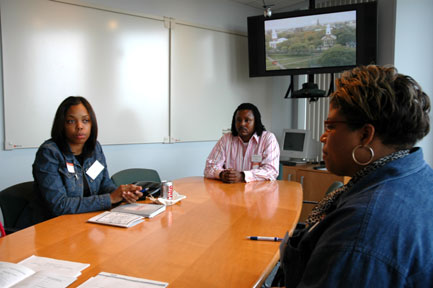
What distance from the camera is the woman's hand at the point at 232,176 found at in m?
2.91

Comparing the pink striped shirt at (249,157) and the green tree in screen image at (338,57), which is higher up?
the green tree in screen image at (338,57)

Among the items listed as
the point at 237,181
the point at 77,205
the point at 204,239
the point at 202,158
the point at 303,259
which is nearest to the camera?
the point at 303,259

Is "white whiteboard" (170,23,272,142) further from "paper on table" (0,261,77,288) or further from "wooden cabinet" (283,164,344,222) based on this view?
"paper on table" (0,261,77,288)

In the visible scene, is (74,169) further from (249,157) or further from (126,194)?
(249,157)

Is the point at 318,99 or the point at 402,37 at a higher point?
the point at 402,37

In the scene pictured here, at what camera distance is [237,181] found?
295 cm

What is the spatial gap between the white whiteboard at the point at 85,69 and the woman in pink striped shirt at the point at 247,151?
1.26 metres

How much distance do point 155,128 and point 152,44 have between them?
3.45 feet

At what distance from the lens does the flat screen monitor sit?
12.8 ft

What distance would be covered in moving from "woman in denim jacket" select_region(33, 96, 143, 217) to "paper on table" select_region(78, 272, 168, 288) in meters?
0.87

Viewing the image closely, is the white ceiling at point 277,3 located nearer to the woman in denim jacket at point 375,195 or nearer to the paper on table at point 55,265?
the woman in denim jacket at point 375,195

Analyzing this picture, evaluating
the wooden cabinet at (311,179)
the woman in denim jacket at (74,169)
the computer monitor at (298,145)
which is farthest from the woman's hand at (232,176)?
the computer monitor at (298,145)

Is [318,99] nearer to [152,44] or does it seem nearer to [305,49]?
[305,49]

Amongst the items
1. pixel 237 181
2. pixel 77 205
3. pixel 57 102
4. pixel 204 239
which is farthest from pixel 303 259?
pixel 57 102
